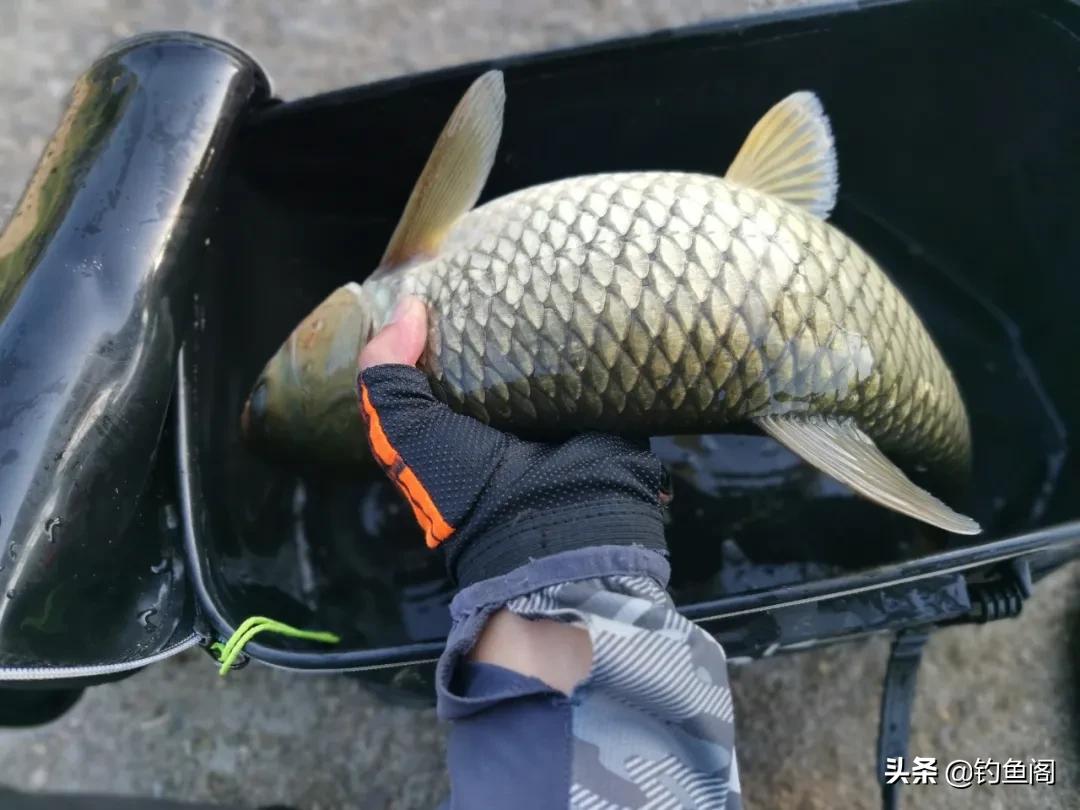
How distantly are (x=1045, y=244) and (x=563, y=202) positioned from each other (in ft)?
2.68

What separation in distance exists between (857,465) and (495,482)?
388mm

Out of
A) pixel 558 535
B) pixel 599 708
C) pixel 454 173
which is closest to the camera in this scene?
pixel 599 708

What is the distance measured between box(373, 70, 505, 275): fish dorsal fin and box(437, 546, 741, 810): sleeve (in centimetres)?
47

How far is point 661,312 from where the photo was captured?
3.03ft

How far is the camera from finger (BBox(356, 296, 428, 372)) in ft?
3.27

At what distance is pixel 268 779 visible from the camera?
4.64ft

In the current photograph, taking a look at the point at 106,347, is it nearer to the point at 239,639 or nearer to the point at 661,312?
the point at 239,639

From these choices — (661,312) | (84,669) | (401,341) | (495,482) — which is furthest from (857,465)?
(84,669)

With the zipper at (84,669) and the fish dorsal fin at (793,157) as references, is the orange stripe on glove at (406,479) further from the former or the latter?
the fish dorsal fin at (793,157)

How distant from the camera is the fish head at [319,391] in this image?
1.09 meters

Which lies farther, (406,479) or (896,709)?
(896,709)

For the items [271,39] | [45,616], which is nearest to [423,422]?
[45,616]

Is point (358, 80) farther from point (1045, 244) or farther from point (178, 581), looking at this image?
point (1045, 244)

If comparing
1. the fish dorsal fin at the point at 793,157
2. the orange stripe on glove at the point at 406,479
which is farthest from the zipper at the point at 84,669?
the fish dorsal fin at the point at 793,157
